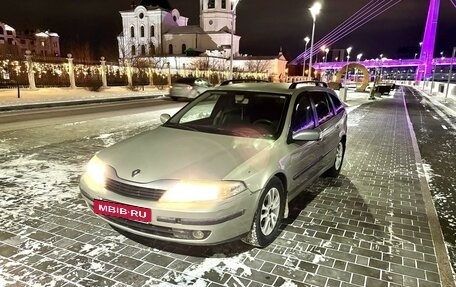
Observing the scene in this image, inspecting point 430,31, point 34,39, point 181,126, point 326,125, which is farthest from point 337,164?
point 34,39

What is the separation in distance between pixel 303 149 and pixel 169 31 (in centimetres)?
9587

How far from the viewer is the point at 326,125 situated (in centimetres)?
560

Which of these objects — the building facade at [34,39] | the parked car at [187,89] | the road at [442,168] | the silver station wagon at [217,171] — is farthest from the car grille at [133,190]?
the building facade at [34,39]

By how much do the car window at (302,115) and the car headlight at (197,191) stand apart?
1.48m

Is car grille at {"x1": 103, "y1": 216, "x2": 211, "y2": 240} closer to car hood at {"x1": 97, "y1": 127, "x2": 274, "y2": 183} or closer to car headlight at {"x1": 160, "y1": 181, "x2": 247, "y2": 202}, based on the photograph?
car headlight at {"x1": 160, "y1": 181, "x2": 247, "y2": 202}

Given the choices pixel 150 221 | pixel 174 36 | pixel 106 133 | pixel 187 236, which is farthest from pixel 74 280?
pixel 174 36

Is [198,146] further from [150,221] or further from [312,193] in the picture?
[312,193]

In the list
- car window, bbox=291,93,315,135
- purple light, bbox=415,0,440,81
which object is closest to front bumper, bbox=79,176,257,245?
car window, bbox=291,93,315,135

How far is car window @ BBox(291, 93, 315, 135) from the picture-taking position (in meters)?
4.59

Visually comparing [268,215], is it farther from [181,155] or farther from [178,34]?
[178,34]

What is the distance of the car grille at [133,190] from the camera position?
3.31 metres

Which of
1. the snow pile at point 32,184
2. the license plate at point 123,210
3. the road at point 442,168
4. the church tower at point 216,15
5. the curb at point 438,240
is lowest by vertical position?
the road at point 442,168

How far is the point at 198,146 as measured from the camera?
4.00m

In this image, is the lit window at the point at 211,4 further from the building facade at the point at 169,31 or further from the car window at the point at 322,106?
the car window at the point at 322,106
